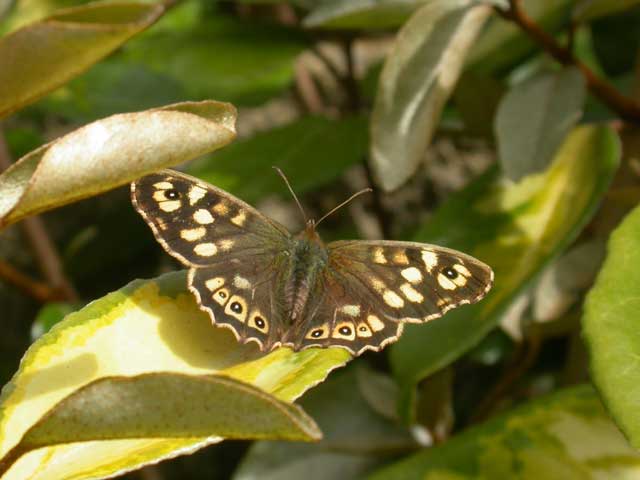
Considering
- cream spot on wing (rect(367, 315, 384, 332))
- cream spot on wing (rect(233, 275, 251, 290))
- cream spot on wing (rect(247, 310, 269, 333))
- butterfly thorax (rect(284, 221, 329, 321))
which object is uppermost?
cream spot on wing (rect(247, 310, 269, 333))

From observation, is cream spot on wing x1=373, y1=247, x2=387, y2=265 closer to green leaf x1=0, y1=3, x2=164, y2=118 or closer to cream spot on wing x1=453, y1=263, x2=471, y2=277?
cream spot on wing x1=453, y1=263, x2=471, y2=277

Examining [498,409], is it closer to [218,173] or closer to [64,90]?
[218,173]

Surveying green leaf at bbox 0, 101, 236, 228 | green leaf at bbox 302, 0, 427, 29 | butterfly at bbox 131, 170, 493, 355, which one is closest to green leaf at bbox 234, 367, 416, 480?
butterfly at bbox 131, 170, 493, 355

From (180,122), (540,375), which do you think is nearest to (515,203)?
(540,375)

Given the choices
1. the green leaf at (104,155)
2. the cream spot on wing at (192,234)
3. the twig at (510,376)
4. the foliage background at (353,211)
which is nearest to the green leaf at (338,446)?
the foliage background at (353,211)

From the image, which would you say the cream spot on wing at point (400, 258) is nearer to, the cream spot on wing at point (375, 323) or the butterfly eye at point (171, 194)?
the cream spot on wing at point (375, 323)

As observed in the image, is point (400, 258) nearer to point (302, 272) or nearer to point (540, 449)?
point (302, 272)
